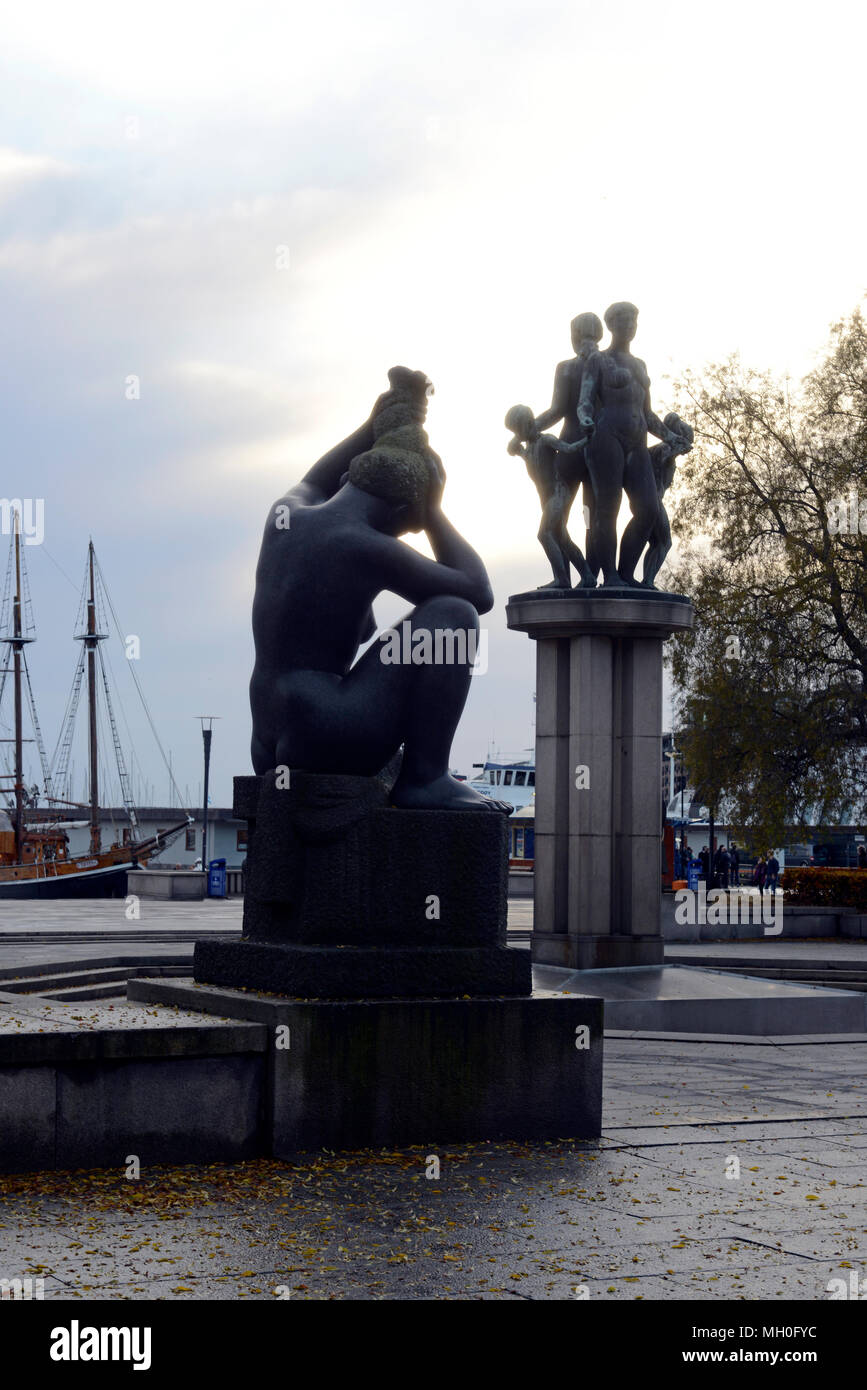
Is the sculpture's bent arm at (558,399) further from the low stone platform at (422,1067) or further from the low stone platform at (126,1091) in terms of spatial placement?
the low stone platform at (126,1091)

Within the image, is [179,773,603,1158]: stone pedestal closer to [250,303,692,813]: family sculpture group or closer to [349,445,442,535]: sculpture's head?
[250,303,692,813]: family sculpture group

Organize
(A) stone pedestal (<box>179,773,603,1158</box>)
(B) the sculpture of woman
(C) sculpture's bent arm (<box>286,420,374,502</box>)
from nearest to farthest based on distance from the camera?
(A) stone pedestal (<box>179,773,603,1158</box>) → (C) sculpture's bent arm (<box>286,420,374,502</box>) → (B) the sculpture of woman

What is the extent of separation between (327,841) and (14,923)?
705 inches

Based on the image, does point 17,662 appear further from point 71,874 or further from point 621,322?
point 621,322

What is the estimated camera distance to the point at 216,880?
35.9 m

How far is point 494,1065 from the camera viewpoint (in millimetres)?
7070

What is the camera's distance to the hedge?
26828 millimetres

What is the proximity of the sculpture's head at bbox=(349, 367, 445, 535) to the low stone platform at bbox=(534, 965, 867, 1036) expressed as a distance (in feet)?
19.5

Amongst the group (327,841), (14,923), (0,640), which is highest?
(0,640)

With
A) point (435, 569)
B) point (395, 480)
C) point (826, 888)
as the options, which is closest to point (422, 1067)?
point (435, 569)

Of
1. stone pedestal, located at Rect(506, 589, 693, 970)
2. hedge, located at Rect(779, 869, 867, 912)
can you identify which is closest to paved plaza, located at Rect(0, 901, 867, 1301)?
stone pedestal, located at Rect(506, 589, 693, 970)

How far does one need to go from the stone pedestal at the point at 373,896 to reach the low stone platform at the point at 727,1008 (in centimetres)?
539

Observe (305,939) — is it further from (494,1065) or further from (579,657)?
(579,657)
